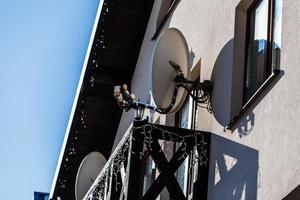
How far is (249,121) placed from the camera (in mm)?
8695

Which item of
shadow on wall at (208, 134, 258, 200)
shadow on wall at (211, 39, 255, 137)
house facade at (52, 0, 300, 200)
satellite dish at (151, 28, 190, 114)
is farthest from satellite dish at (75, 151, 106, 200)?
shadow on wall at (208, 134, 258, 200)

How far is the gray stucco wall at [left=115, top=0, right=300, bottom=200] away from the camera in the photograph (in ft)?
25.1

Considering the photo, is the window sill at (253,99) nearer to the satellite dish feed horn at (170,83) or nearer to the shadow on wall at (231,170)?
the shadow on wall at (231,170)

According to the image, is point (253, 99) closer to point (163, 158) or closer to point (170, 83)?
point (163, 158)

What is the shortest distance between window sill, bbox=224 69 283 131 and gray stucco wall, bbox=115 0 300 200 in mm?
49

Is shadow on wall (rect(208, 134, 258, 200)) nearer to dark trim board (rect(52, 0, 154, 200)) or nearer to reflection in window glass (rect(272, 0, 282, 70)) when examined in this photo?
reflection in window glass (rect(272, 0, 282, 70))

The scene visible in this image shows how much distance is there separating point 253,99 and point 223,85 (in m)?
1.09

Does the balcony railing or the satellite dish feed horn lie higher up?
the satellite dish feed horn

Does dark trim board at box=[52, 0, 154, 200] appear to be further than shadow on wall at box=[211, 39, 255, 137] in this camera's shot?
Yes

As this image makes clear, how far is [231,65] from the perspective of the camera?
9.57 meters

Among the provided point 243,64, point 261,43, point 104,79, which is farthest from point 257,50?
point 104,79

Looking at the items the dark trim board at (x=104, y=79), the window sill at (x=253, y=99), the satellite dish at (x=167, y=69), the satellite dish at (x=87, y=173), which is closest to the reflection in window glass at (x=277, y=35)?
the window sill at (x=253, y=99)

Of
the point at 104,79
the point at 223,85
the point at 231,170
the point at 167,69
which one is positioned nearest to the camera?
the point at 231,170

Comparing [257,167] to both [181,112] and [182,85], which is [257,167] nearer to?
[182,85]
